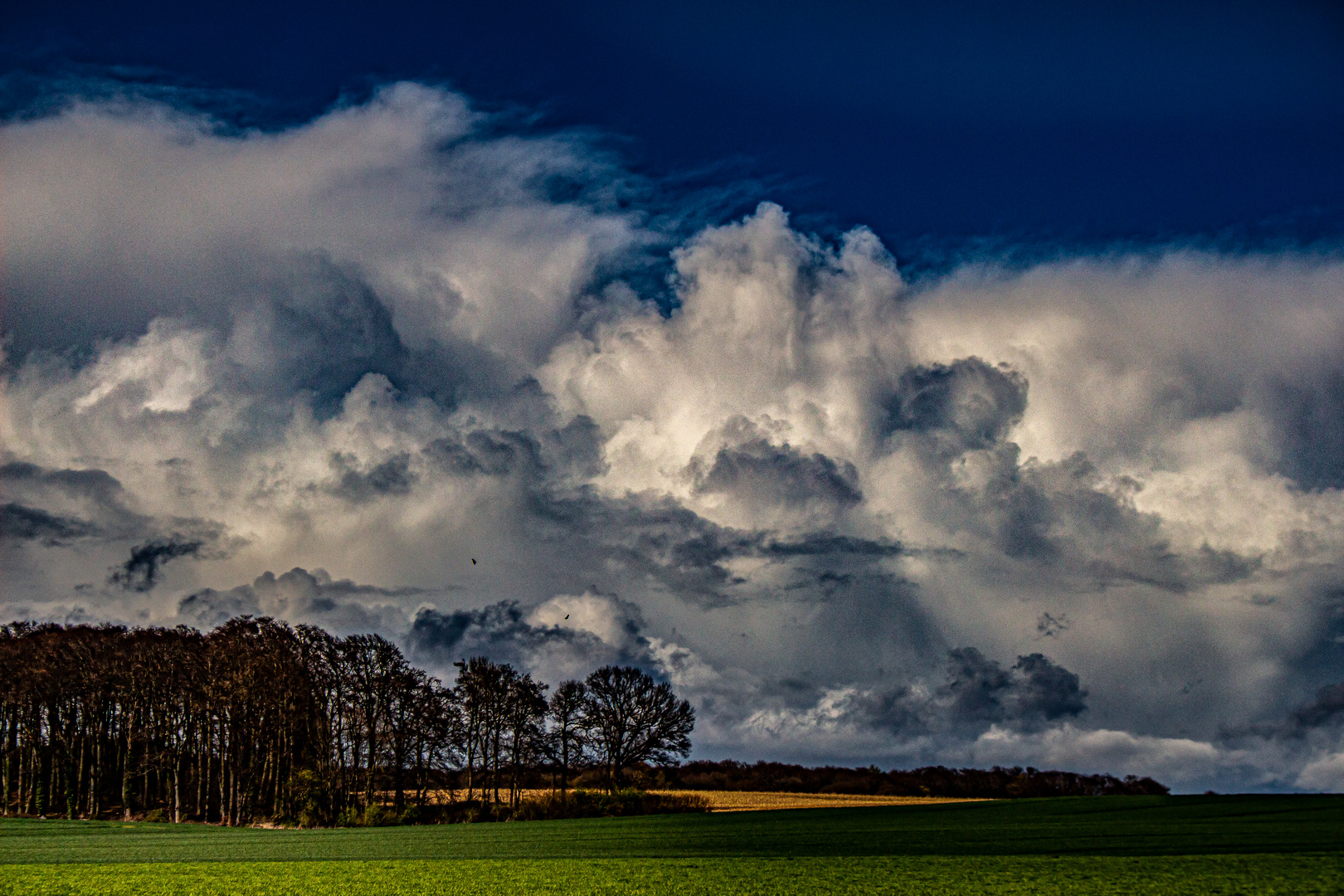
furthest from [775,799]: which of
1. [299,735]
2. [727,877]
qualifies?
[727,877]

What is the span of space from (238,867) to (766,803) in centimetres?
7373

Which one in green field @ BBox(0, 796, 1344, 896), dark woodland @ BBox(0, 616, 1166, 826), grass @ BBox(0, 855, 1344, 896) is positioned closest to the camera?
grass @ BBox(0, 855, 1344, 896)

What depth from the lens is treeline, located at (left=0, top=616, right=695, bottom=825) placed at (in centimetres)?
8975

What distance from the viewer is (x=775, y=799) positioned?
10800cm

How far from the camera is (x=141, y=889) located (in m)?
28.3

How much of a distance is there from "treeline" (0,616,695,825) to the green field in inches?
1096

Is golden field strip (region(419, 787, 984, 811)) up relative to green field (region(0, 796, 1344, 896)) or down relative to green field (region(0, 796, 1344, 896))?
down

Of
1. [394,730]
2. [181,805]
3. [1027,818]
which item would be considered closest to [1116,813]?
[1027,818]

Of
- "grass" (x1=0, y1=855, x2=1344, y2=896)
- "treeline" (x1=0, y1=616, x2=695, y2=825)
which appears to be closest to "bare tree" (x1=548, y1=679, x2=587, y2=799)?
"treeline" (x1=0, y1=616, x2=695, y2=825)

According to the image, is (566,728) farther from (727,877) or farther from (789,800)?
(727,877)

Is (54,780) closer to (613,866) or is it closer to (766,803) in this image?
(766,803)

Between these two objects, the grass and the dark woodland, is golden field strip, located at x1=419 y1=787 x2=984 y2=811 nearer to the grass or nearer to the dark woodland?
the dark woodland

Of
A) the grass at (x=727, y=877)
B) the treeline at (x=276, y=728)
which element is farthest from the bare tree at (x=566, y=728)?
the grass at (x=727, y=877)

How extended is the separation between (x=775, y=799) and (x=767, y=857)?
7718 centimetres
